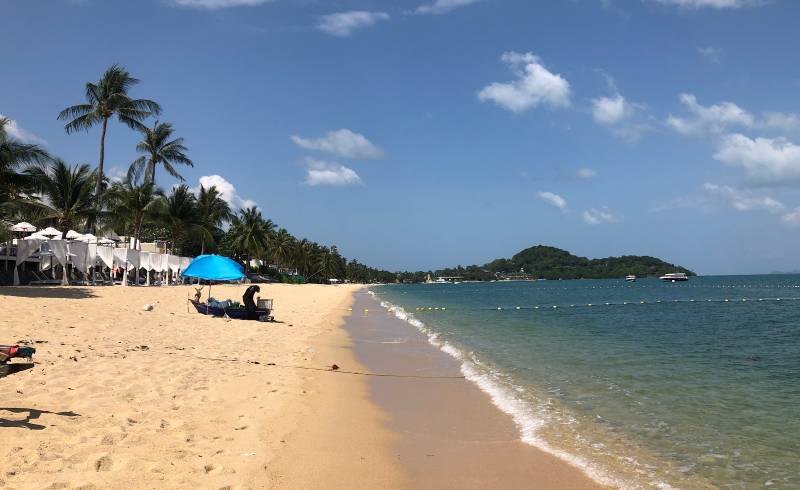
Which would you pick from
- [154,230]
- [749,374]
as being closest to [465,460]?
[749,374]

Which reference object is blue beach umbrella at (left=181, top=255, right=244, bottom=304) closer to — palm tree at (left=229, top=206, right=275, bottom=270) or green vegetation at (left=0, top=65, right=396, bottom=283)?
green vegetation at (left=0, top=65, right=396, bottom=283)

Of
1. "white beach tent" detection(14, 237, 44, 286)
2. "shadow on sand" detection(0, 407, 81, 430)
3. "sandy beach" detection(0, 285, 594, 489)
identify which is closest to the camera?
"sandy beach" detection(0, 285, 594, 489)

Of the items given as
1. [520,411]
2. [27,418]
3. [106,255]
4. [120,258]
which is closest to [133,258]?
[120,258]

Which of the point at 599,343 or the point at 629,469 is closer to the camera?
the point at 629,469

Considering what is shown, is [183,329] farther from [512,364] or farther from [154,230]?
[154,230]

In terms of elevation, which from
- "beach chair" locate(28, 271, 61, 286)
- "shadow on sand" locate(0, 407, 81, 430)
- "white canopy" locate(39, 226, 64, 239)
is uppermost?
"white canopy" locate(39, 226, 64, 239)

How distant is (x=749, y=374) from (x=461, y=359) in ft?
21.2

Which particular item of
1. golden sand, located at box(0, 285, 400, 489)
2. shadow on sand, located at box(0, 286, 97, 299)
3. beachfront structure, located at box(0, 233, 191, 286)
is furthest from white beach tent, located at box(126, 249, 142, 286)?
golden sand, located at box(0, 285, 400, 489)

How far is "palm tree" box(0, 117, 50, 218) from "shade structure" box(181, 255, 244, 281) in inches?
475

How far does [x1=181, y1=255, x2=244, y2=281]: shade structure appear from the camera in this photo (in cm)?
1811

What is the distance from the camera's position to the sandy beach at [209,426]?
450 cm

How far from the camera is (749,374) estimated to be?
1180 centimetres

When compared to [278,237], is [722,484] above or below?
below

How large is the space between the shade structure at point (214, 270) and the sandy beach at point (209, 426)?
7.01m
